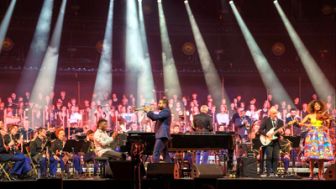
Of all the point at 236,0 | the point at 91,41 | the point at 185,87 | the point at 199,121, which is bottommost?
the point at 199,121

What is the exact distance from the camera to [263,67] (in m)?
22.9

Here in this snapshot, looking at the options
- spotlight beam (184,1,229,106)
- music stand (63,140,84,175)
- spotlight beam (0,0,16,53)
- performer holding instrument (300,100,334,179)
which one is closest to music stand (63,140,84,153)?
music stand (63,140,84,175)

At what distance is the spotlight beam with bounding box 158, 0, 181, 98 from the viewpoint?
22.4 m

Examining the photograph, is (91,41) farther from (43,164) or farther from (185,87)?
(43,164)

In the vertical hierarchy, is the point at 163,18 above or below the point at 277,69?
above

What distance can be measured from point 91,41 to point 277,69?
751 cm

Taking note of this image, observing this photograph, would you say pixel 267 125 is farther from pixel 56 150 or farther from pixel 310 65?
pixel 310 65

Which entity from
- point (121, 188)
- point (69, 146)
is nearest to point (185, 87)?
point (69, 146)

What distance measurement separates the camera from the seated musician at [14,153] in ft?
43.2

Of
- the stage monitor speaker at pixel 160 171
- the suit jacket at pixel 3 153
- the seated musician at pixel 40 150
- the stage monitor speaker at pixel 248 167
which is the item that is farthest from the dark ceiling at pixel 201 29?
the stage monitor speaker at pixel 160 171

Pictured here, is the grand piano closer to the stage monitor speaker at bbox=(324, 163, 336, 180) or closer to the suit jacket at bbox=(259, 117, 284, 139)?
the suit jacket at bbox=(259, 117, 284, 139)

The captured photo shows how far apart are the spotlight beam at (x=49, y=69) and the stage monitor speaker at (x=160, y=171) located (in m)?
11.9

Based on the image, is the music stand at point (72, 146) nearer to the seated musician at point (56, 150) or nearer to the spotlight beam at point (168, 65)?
the seated musician at point (56, 150)

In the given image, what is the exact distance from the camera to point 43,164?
14.2 metres
